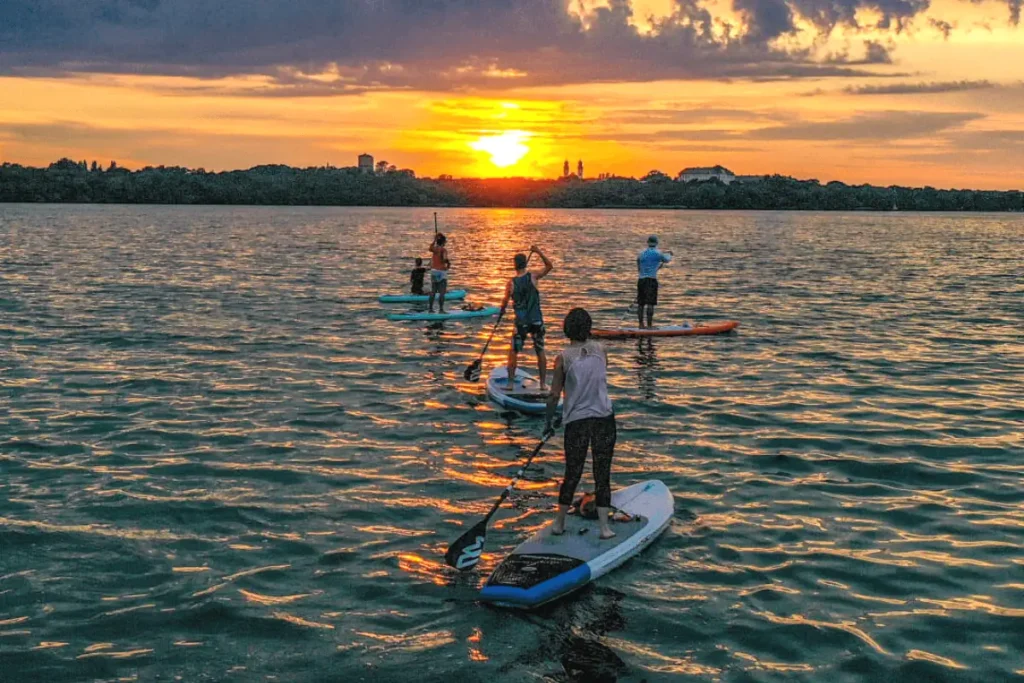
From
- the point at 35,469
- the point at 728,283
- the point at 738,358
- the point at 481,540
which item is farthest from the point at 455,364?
the point at 728,283

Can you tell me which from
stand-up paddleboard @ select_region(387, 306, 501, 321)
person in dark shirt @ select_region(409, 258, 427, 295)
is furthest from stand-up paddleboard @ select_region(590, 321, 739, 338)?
person in dark shirt @ select_region(409, 258, 427, 295)

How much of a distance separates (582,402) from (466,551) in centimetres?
195

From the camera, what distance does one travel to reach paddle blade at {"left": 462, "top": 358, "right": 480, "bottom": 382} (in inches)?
801

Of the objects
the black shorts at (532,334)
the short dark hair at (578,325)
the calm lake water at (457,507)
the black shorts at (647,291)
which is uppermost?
the short dark hair at (578,325)

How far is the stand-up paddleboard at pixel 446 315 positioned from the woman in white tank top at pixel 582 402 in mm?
20915

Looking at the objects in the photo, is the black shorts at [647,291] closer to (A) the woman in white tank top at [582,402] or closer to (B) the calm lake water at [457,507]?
(B) the calm lake water at [457,507]

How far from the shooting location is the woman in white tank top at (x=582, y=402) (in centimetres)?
1006

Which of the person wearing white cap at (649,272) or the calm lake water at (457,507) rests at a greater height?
the person wearing white cap at (649,272)

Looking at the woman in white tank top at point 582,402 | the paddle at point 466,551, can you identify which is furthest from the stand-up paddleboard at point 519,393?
the paddle at point 466,551

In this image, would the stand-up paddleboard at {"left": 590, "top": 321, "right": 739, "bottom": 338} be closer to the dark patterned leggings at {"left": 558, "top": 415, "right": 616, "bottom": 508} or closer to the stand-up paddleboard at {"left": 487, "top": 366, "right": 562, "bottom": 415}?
the stand-up paddleboard at {"left": 487, "top": 366, "right": 562, "bottom": 415}

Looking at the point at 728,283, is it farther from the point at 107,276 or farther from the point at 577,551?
the point at 577,551

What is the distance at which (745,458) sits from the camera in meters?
14.9

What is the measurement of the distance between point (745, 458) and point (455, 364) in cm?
953

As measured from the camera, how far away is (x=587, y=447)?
34.0 feet
